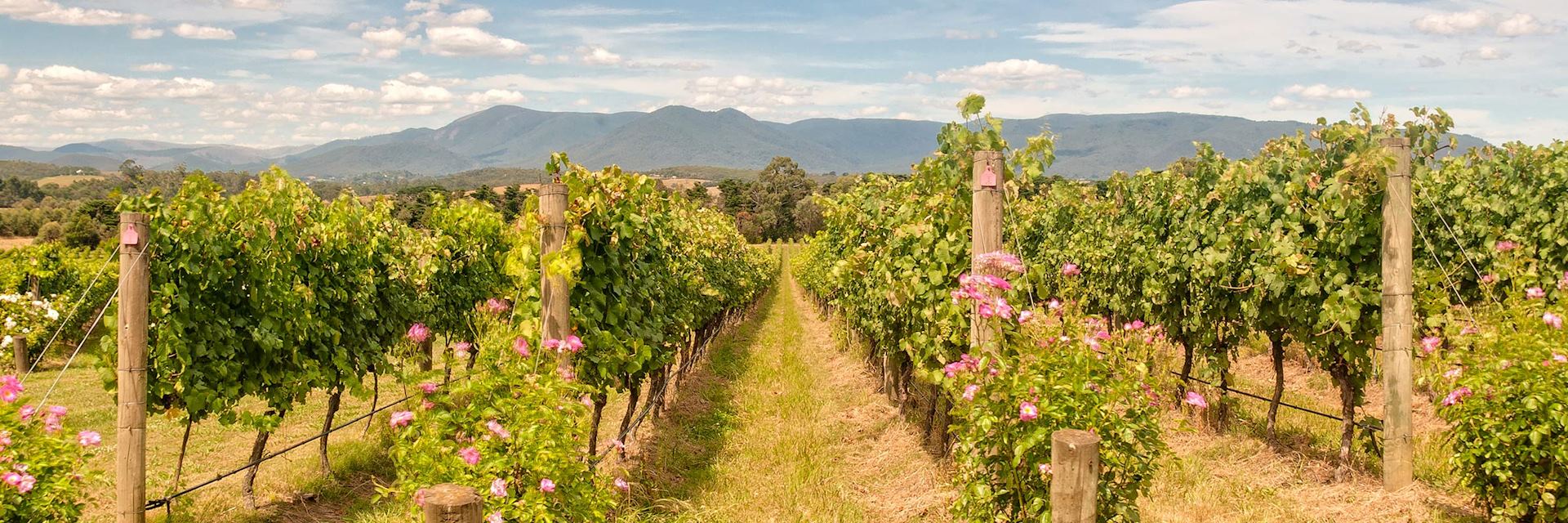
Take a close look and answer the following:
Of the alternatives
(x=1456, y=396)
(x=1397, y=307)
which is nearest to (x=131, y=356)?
(x=1456, y=396)

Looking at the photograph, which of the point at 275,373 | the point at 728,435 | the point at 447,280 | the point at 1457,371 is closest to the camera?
the point at 1457,371

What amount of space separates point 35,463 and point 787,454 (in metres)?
5.21

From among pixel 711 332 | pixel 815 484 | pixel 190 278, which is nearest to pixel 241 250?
pixel 190 278

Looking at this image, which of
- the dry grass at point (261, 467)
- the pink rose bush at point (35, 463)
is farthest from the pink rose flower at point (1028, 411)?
the dry grass at point (261, 467)

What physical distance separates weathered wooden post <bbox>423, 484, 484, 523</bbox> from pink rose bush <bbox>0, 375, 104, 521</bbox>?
1842 millimetres

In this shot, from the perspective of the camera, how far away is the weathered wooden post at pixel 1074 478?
137 inches

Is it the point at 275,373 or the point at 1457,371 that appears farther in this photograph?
A: the point at 275,373

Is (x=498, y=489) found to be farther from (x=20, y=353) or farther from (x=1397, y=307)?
(x=20, y=353)

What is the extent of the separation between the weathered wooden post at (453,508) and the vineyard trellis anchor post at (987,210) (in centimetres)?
268

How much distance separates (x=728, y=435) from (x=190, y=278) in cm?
491

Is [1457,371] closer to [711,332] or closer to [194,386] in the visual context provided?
[194,386]

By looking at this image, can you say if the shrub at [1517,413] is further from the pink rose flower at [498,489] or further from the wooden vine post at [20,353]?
the wooden vine post at [20,353]

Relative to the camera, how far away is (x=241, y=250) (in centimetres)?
610

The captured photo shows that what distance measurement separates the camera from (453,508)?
3.11m
